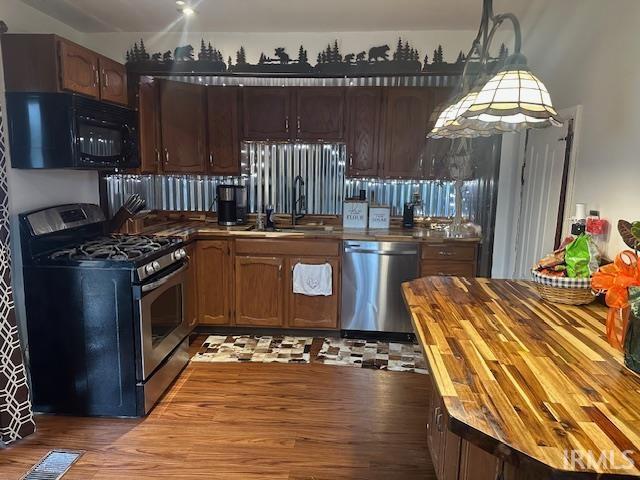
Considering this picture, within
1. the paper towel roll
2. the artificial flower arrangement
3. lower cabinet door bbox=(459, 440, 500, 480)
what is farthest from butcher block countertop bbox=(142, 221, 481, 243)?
lower cabinet door bbox=(459, 440, 500, 480)

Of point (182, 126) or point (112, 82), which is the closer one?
point (112, 82)

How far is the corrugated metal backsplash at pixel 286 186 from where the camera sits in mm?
4031

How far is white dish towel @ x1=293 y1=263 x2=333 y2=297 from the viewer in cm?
359

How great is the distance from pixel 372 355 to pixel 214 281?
4.64 feet

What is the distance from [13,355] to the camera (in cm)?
233

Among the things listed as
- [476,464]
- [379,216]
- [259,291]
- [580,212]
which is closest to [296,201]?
[379,216]

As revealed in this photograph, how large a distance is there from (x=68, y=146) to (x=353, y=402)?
230 centimetres

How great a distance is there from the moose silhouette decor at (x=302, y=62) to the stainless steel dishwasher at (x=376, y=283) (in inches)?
58.8

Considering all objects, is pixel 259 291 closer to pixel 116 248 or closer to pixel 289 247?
pixel 289 247

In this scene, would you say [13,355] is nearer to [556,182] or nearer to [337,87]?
[337,87]

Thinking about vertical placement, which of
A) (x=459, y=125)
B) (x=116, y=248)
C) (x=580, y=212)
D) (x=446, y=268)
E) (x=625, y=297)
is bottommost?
(x=446, y=268)

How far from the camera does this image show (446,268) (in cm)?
356

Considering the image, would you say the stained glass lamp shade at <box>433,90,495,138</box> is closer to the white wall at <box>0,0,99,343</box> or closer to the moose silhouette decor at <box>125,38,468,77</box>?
the moose silhouette decor at <box>125,38,468,77</box>

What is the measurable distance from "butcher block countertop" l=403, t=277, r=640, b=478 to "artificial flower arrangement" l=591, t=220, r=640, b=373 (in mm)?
49
